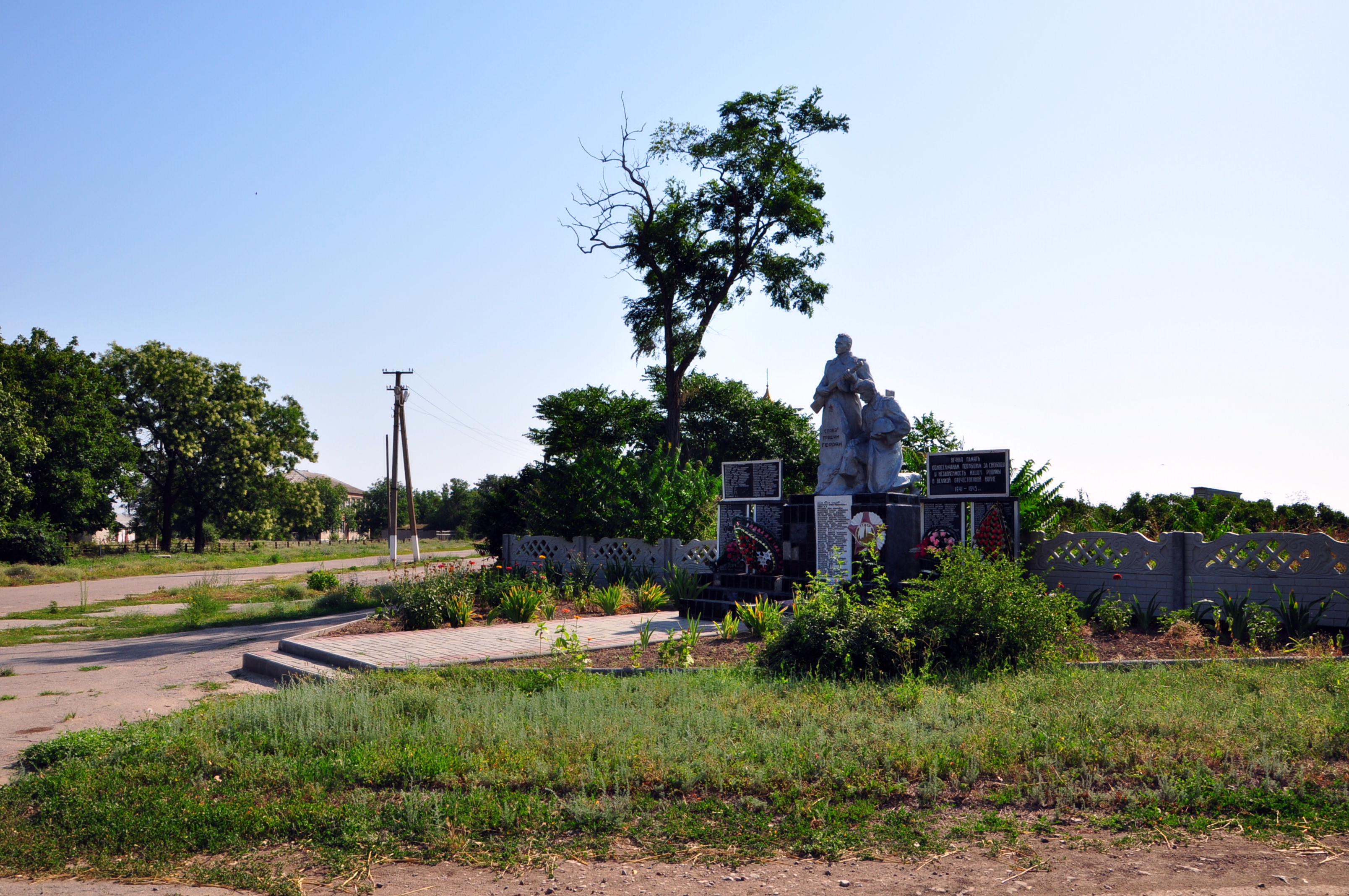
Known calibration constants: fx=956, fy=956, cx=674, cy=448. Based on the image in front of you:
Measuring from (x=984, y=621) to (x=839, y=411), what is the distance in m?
7.18

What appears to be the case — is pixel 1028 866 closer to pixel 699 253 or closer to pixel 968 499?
pixel 968 499

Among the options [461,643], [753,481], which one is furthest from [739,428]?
[461,643]

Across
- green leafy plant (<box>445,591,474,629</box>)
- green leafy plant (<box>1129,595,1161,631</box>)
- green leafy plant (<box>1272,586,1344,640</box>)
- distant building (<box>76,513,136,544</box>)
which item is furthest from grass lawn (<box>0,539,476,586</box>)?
green leafy plant (<box>1272,586,1344,640</box>)

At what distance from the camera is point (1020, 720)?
5855mm

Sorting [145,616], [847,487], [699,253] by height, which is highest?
[699,253]

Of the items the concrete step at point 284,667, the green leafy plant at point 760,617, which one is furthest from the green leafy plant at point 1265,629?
the concrete step at point 284,667

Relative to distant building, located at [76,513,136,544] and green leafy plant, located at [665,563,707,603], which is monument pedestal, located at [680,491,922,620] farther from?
distant building, located at [76,513,136,544]

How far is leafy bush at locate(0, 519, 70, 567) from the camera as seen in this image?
35.2 meters

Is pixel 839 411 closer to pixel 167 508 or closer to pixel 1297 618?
pixel 1297 618

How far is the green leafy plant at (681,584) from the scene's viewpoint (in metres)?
15.3

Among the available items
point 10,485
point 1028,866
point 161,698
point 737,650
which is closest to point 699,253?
point 737,650

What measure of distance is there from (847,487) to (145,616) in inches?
495

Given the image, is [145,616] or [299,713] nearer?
[299,713]

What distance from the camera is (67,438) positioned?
41125 millimetres
